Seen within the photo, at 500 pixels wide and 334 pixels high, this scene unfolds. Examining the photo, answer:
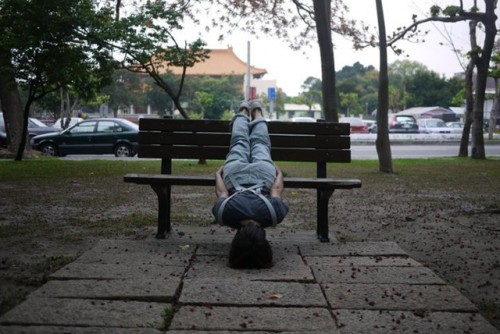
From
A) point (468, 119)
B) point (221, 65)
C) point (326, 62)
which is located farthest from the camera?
point (221, 65)

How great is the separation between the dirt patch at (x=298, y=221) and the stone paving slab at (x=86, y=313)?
0.23m

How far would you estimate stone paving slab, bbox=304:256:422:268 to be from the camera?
14.3 ft

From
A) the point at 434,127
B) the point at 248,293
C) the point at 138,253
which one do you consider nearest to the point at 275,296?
the point at 248,293

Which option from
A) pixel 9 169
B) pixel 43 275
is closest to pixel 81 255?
pixel 43 275

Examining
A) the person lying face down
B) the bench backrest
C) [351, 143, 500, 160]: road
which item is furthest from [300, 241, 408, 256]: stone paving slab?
[351, 143, 500, 160]: road

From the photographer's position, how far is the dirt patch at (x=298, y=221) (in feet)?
14.1

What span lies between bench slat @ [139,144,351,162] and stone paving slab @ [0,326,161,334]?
104 inches

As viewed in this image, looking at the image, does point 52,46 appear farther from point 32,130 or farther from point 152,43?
point 32,130

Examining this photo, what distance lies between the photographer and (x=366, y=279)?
13.0ft

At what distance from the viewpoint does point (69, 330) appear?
2.89m

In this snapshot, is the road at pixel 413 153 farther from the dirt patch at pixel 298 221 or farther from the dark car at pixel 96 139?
the dirt patch at pixel 298 221

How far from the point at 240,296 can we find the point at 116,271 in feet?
3.36

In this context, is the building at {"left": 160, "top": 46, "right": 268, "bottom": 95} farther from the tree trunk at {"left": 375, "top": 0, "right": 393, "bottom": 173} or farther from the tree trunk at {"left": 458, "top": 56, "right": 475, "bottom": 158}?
the tree trunk at {"left": 375, "top": 0, "right": 393, "bottom": 173}

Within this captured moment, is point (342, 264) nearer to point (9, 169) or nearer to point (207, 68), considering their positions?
point (9, 169)
